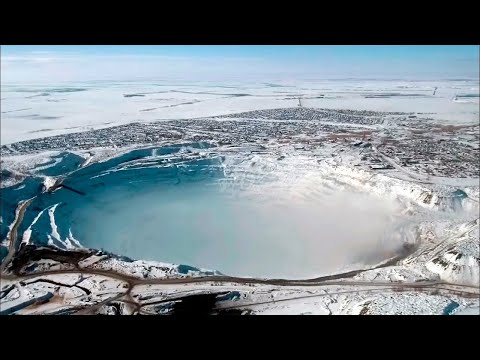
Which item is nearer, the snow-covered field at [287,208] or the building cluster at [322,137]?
the snow-covered field at [287,208]

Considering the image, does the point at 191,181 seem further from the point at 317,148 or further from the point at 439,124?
the point at 439,124

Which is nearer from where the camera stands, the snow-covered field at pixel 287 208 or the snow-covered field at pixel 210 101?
the snow-covered field at pixel 287 208

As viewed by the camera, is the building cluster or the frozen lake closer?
the frozen lake

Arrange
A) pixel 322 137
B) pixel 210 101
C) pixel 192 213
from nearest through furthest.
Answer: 1. pixel 192 213
2. pixel 322 137
3. pixel 210 101

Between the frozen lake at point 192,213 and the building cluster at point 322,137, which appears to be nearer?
the frozen lake at point 192,213

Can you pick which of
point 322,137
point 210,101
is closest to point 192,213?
point 322,137

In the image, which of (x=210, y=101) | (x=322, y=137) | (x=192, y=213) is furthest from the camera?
(x=210, y=101)

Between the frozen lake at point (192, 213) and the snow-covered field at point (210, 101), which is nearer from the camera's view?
the frozen lake at point (192, 213)

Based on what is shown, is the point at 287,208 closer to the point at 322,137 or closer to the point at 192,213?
the point at 192,213

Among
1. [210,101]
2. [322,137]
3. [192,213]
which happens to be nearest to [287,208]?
[192,213]

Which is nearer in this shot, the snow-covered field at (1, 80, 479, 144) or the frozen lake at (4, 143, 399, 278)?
the frozen lake at (4, 143, 399, 278)

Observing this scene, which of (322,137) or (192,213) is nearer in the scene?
(192,213)
